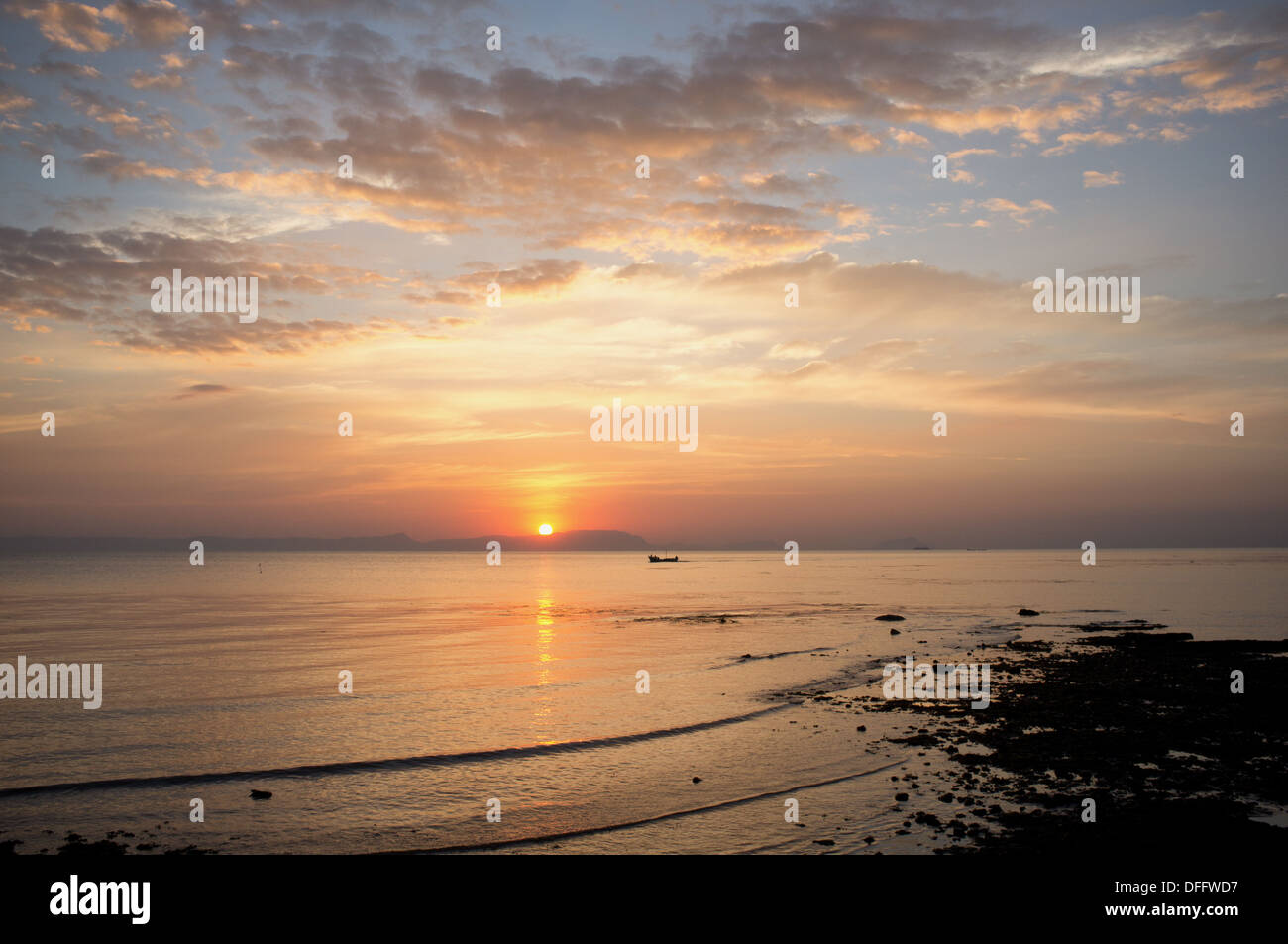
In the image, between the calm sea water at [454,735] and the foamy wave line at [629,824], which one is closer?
the foamy wave line at [629,824]

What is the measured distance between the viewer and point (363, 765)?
23.2 m

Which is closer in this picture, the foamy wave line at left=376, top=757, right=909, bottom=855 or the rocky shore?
the rocky shore

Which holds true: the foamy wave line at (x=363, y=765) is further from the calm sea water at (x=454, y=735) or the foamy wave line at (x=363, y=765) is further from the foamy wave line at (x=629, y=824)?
the foamy wave line at (x=629, y=824)

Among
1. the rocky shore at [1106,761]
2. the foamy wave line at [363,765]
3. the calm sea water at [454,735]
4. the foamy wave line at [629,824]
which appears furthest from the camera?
the foamy wave line at [363,765]

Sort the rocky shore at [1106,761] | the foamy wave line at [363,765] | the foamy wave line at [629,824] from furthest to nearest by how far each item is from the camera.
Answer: the foamy wave line at [363,765]
the foamy wave line at [629,824]
the rocky shore at [1106,761]

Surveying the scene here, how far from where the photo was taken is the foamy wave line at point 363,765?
69.2 feet

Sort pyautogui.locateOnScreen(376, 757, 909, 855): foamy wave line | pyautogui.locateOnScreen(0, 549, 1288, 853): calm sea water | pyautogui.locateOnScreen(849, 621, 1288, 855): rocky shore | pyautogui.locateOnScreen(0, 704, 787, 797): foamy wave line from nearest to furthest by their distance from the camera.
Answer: pyautogui.locateOnScreen(849, 621, 1288, 855): rocky shore, pyautogui.locateOnScreen(376, 757, 909, 855): foamy wave line, pyautogui.locateOnScreen(0, 549, 1288, 853): calm sea water, pyautogui.locateOnScreen(0, 704, 787, 797): foamy wave line

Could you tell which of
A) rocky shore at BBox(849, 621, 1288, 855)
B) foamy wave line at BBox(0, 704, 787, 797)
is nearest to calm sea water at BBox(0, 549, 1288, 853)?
foamy wave line at BBox(0, 704, 787, 797)

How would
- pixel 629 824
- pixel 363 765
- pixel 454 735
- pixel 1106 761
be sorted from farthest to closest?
pixel 454 735 < pixel 363 765 < pixel 1106 761 < pixel 629 824

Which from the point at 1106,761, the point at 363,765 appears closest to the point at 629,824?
the point at 363,765

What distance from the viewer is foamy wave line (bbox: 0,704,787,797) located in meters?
21.1

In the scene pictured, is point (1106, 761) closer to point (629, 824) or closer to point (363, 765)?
point (629, 824)

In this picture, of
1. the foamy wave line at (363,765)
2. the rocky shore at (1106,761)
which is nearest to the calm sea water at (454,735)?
the foamy wave line at (363,765)

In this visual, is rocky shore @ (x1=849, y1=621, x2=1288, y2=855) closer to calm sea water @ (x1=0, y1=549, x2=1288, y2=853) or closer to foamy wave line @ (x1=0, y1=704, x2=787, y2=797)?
calm sea water @ (x1=0, y1=549, x2=1288, y2=853)
